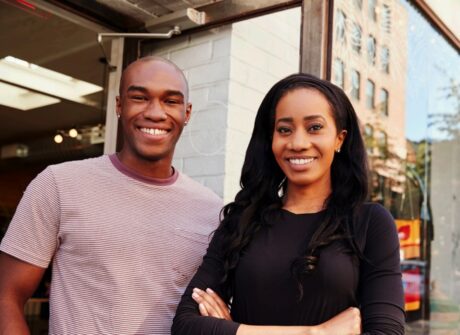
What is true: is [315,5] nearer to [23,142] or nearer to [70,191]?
[70,191]

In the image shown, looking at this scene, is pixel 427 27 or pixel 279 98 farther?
pixel 427 27

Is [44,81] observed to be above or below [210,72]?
above

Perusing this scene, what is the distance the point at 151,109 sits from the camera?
6.58ft

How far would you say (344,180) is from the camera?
1755 mm

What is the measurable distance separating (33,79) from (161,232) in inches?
130

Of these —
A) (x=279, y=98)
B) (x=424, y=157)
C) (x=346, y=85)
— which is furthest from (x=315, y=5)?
(x=424, y=157)

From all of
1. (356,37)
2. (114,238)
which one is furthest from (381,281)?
(356,37)

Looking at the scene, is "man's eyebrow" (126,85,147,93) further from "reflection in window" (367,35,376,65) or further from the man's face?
"reflection in window" (367,35,376,65)

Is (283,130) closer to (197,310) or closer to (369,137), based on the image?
(197,310)

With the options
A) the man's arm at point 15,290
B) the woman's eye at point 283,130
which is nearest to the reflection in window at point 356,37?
the woman's eye at point 283,130

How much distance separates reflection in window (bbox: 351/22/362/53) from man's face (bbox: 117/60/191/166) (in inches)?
55.5

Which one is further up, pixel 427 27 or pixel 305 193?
pixel 427 27

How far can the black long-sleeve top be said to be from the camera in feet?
5.07

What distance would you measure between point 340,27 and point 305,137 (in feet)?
4.61
